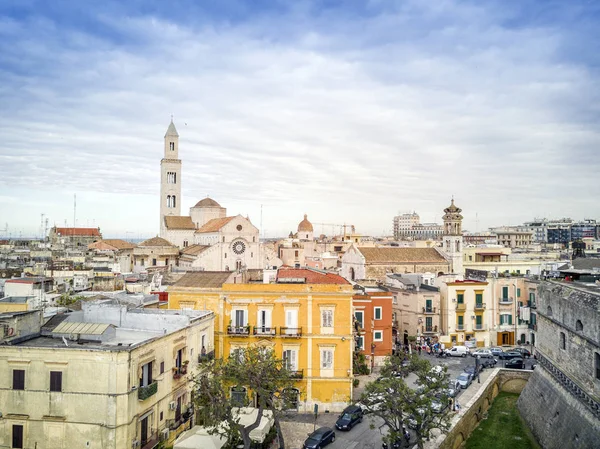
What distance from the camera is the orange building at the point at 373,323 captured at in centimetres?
3872

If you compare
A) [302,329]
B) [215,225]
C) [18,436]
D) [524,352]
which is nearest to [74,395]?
[18,436]

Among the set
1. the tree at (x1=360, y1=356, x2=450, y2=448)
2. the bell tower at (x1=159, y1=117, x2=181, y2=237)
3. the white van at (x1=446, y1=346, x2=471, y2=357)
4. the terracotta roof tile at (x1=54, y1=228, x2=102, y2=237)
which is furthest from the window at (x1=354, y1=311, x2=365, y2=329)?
the terracotta roof tile at (x1=54, y1=228, x2=102, y2=237)

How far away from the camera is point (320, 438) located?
82.7 feet

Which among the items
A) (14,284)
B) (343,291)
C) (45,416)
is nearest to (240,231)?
(14,284)

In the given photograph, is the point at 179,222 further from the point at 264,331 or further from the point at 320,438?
the point at 320,438

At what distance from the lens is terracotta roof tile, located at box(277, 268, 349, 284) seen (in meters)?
32.1

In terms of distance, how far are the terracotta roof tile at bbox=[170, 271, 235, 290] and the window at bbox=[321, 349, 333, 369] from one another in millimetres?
7376

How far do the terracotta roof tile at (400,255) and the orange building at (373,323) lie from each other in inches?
1015

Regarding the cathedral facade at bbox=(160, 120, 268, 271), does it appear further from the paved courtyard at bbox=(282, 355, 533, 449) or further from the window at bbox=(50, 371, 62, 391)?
the window at bbox=(50, 371, 62, 391)

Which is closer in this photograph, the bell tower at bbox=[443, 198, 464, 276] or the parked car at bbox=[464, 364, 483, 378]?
the parked car at bbox=[464, 364, 483, 378]

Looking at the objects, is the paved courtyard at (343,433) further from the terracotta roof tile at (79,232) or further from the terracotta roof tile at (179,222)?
the terracotta roof tile at (79,232)

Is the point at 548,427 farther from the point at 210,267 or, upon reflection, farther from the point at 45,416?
the point at 210,267

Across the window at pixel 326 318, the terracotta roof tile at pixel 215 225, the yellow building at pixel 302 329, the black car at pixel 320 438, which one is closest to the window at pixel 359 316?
the yellow building at pixel 302 329

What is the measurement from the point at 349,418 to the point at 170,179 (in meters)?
80.9
